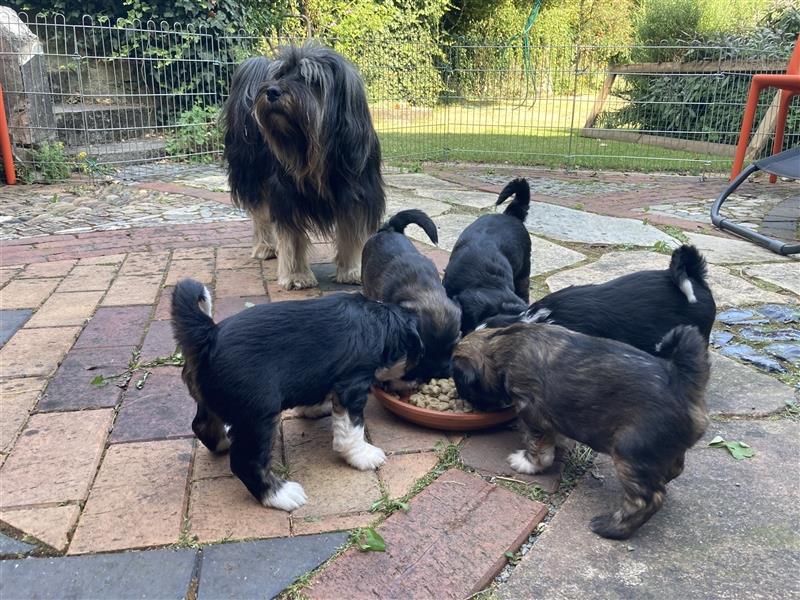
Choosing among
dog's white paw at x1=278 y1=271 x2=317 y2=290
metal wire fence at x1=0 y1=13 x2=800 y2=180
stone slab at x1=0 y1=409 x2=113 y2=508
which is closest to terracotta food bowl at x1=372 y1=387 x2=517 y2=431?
stone slab at x1=0 y1=409 x2=113 y2=508

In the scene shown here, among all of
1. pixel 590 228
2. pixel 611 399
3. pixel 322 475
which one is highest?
pixel 611 399

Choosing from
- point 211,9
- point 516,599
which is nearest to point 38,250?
point 516,599

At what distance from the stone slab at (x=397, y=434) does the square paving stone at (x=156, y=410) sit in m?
0.72

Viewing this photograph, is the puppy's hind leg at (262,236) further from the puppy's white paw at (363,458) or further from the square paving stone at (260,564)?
the square paving stone at (260,564)

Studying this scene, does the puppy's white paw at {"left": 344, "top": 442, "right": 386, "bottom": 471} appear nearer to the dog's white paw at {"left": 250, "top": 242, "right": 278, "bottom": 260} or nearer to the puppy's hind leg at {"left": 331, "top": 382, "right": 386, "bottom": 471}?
the puppy's hind leg at {"left": 331, "top": 382, "right": 386, "bottom": 471}

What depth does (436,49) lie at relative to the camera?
9875mm

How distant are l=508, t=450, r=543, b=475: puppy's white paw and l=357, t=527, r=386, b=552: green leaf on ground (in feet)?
2.02

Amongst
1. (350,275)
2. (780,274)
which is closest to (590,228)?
(780,274)

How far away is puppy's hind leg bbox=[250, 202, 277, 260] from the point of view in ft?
15.0

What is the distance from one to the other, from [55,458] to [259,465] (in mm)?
854

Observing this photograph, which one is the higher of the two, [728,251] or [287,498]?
[728,251]

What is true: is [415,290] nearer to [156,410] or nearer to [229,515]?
[156,410]

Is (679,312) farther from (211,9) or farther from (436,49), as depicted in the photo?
(211,9)

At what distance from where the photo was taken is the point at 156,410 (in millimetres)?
2748
